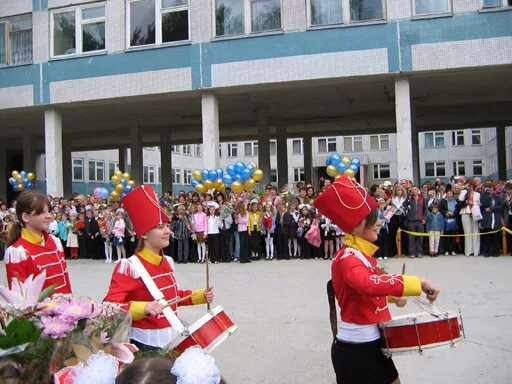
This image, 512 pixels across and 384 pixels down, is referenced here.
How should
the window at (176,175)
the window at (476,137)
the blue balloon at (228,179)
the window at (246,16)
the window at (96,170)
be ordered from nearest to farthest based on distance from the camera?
1. the blue balloon at (228,179)
2. the window at (246,16)
3. the window at (96,170)
4. the window at (176,175)
5. the window at (476,137)

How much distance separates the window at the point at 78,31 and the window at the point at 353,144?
39.9m

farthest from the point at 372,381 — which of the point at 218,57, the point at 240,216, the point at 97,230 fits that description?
the point at 218,57

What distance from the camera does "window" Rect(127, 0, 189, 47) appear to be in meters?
19.3

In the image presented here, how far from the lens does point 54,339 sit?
1896mm

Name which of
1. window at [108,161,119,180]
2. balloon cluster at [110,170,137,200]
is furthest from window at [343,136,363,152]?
balloon cluster at [110,170,137,200]

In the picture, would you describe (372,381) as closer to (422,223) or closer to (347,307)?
(347,307)

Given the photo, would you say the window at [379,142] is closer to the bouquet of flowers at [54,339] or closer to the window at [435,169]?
the window at [435,169]

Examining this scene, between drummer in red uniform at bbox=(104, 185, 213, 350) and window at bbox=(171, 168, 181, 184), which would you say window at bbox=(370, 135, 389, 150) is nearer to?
window at bbox=(171, 168, 181, 184)

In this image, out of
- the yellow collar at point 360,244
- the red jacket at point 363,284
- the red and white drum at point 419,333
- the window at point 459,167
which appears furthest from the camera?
the window at point 459,167

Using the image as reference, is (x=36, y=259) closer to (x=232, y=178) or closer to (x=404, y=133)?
(x=232, y=178)

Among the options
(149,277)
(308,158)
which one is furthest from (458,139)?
(149,277)

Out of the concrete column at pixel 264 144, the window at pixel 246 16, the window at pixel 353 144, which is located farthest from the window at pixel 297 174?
the window at pixel 246 16

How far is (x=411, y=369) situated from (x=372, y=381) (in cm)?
266

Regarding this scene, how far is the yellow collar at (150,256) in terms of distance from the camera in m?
3.73
